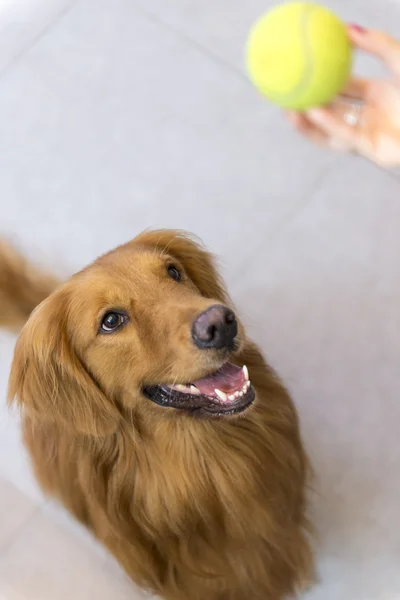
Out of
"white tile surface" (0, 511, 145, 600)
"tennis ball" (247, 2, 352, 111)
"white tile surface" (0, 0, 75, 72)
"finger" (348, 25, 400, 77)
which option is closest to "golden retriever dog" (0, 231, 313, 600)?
"white tile surface" (0, 511, 145, 600)

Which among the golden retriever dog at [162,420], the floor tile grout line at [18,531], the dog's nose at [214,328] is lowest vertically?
the floor tile grout line at [18,531]

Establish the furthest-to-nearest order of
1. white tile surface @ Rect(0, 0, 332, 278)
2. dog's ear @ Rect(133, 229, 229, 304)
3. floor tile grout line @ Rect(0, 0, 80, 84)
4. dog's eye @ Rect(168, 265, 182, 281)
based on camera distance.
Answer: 1. floor tile grout line @ Rect(0, 0, 80, 84)
2. white tile surface @ Rect(0, 0, 332, 278)
3. dog's ear @ Rect(133, 229, 229, 304)
4. dog's eye @ Rect(168, 265, 182, 281)

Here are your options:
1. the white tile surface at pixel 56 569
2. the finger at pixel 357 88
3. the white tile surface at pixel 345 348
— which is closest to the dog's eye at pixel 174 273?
the finger at pixel 357 88

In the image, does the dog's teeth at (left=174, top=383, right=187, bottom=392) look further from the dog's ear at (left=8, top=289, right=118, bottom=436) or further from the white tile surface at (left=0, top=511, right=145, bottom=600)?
the white tile surface at (left=0, top=511, right=145, bottom=600)

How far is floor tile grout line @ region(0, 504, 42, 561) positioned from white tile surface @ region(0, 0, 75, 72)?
190cm

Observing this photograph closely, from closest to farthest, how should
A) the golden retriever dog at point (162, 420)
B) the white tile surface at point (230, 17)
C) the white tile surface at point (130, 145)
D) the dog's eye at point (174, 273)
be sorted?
1. the golden retriever dog at point (162, 420)
2. the dog's eye at point (174, 273)
3. the white tile surface at point (130, 145)
4. the white tile surface at point (230, 17)

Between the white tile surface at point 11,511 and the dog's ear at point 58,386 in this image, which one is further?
→ the white tile surface at point 11,511

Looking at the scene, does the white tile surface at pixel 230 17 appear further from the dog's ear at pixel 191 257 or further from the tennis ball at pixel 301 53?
the tennis ball at pixel 301 53

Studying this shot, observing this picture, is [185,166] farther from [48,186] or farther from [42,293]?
[42,293]

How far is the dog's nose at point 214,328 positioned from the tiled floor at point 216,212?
982mm

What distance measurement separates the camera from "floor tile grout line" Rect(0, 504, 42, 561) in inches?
91.5

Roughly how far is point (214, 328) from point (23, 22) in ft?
7.33

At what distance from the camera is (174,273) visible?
66.1 inches

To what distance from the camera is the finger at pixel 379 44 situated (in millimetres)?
1402
